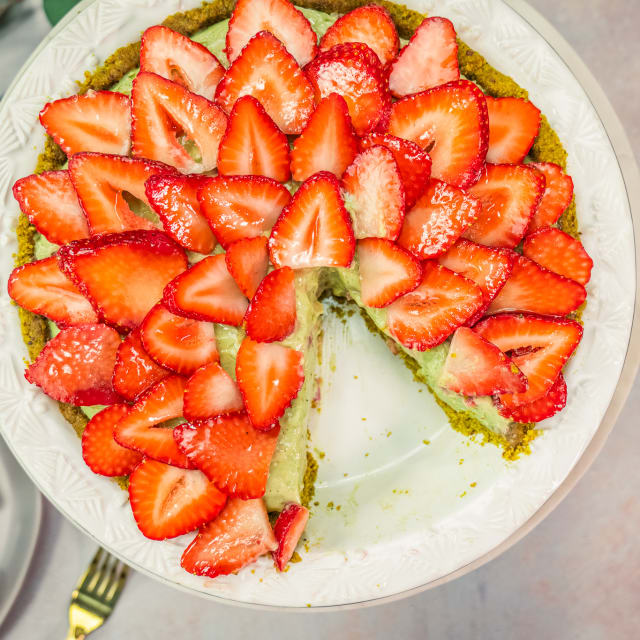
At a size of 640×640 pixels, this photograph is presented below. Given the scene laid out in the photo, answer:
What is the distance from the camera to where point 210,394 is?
6.25ft

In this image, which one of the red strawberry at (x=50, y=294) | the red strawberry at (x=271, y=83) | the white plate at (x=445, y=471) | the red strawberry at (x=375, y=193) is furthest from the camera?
the white plate at (x=445, y=471)

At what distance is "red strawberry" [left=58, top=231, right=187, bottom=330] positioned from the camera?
183 centimetres

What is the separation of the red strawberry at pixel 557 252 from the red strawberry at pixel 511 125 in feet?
1.06

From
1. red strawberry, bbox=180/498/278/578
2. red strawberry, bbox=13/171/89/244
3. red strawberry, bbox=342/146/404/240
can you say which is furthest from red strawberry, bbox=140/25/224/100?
red strawberry, bbox=180/498/278/578

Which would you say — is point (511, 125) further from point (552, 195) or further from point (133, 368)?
point (133, 368)

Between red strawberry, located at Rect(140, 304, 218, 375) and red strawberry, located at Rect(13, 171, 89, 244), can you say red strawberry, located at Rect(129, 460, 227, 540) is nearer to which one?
red strawberry, located at Rect(140, 304, 218, 375)

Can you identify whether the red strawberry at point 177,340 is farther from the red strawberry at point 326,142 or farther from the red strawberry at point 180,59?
the red strawberry at point 180,59

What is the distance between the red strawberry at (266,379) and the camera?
6.16ft

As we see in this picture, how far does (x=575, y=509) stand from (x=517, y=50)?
2.00 m

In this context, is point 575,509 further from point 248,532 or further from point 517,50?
point 517,50

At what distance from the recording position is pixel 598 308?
213 centimetres

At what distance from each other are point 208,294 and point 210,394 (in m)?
0.33

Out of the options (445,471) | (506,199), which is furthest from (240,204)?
(445,471)

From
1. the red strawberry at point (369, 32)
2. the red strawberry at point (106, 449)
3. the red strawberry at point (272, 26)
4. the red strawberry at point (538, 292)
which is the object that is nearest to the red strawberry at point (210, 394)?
the red strawberry at point (106, 449)
